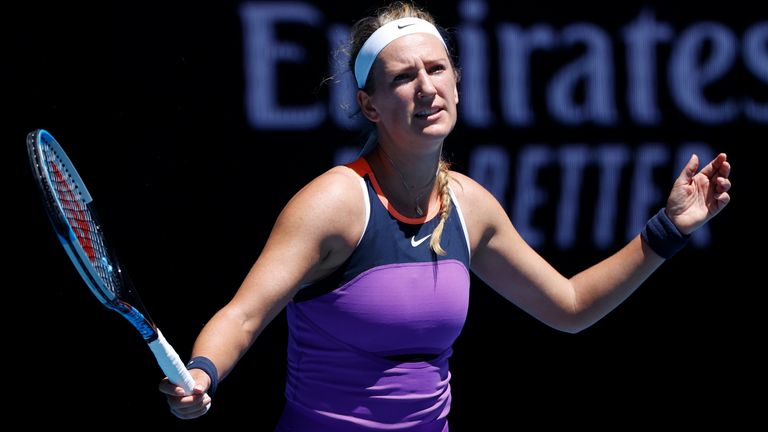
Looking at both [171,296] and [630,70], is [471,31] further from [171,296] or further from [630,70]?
[171,296]

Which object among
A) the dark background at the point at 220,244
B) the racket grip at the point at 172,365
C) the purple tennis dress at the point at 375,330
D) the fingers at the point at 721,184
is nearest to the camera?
the racket grip at the point at 172,365

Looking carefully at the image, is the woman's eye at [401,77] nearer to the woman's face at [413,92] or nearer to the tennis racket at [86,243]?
the woman's face at [413,92]

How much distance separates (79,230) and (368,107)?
0.86 meters

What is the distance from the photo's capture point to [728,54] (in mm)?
4375

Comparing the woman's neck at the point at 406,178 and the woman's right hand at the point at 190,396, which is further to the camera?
the woman's neck at the point at 406,178

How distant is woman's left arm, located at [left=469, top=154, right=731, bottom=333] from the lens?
10.2 feet

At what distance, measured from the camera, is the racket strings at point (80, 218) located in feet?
7.68

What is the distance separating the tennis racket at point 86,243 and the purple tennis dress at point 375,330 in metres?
0.47

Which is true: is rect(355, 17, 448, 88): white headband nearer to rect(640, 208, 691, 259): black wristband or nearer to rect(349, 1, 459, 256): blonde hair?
rect(349, 1, 459, 256): blonde hair

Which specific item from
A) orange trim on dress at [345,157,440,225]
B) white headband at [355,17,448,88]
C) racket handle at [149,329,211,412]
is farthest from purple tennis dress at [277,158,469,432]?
racket handle at [149,329,211,412]

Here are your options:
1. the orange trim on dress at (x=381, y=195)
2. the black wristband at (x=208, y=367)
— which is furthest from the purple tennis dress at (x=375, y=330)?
the black wristband at (x=208, y=367)

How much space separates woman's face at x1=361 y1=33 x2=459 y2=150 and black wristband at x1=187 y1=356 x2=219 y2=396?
77 centimetres

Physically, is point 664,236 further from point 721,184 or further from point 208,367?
point 208,367

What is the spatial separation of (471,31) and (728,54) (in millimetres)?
924
